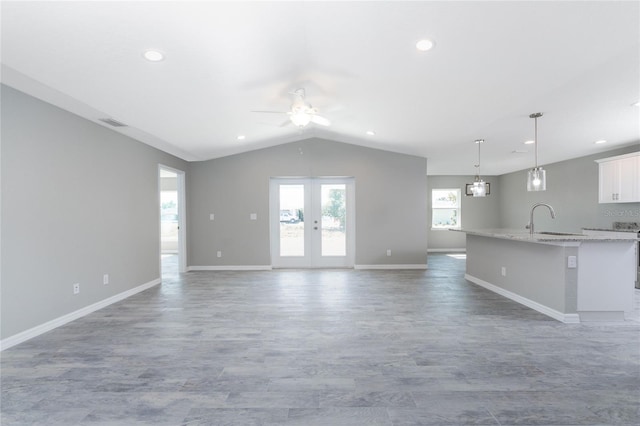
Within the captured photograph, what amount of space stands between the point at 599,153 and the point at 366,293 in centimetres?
572

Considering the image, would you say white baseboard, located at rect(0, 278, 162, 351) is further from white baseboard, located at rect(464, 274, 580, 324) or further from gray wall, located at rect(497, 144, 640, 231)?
gray wall, located at rect(497, 144, 640, 231)

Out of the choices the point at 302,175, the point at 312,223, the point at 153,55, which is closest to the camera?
the point at 153,55

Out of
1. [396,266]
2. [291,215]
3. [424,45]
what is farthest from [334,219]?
[424,45]

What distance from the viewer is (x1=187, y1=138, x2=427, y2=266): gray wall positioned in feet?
22.1

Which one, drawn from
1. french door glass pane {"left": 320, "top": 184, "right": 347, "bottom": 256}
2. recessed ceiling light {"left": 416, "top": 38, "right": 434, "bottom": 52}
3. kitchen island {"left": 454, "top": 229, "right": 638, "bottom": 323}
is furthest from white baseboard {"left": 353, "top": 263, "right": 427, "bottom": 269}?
recessed ceiling light {"left": 416, "top": 38, "right": 434, "bottom": 52}

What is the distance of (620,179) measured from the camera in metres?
5.39

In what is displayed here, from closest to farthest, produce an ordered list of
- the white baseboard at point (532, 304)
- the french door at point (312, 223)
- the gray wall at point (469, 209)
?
1. the white baseboard at point (532, 304)
2. the french door at point (312, 223)
3. the gray wall at point (469, 209)

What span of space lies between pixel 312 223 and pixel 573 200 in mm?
5734

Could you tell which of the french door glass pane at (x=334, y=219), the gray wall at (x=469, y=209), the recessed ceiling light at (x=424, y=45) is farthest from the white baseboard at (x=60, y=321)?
the gray wall at (x=469, y=209)

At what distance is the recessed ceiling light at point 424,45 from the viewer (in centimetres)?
272

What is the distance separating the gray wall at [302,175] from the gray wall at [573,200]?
3.29 meters

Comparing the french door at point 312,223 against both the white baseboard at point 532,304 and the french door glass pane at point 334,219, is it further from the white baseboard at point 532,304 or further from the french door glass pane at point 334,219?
the white baseboard at point 532,304

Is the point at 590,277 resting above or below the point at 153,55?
below

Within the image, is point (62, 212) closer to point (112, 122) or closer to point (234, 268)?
point (112, 122)
